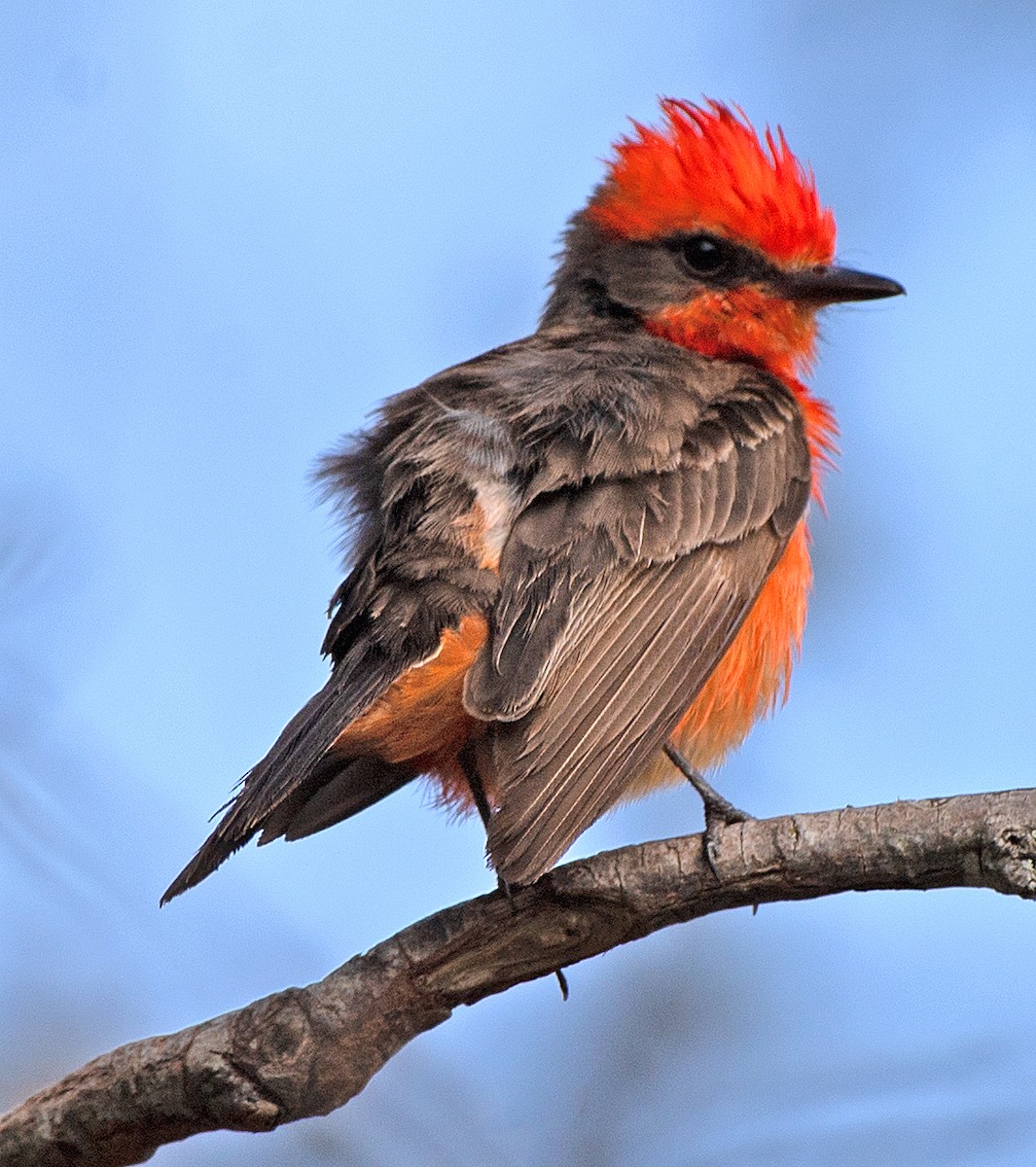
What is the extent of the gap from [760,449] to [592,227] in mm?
1408

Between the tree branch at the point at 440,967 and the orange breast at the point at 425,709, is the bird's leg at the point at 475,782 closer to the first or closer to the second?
the orange breast at the point at 425,709

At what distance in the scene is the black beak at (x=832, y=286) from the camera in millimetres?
5547

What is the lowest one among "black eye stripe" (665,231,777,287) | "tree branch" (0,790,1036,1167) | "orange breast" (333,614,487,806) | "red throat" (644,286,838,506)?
"tree branch" (0,790,1036,1167)

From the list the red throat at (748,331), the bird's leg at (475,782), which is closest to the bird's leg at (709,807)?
the bird's leg at (475,782)

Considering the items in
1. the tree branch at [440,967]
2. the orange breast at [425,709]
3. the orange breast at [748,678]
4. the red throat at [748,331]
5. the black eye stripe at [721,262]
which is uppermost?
the black eye stripe at [721,262]

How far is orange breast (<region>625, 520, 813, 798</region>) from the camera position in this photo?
491 cm

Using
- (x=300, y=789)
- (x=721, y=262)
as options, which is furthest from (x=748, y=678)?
(x=721, y=262)

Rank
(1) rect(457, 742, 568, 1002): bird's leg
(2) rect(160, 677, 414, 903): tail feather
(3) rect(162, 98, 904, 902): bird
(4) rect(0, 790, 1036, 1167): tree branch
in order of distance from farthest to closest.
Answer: (1) rect(457, 742, 568, 1002): bird's leg, (3) rect(162, 98, 904, 902): bird, (2) rect(160, 677, 414, 903): tail feather, (4) rect(0, 790, 1036, 1167): tree branch

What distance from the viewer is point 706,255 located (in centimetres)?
562

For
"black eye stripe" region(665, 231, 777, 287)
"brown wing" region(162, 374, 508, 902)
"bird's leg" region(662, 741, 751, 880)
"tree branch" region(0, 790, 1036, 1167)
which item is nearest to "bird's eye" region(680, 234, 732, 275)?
"black eye stripe" region(665, 231, 777, 287)

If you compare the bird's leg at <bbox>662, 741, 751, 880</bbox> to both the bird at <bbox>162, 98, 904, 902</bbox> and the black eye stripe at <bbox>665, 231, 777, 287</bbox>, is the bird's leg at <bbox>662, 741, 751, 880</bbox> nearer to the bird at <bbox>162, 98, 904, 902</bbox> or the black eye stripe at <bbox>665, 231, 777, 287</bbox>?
the bird at <bbox>162, 98, 904, 902</bbox>

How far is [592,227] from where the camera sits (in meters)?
6.01

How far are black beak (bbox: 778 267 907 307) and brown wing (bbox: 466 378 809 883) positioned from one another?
22.6 inches

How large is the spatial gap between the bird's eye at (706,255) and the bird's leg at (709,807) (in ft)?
5.69
